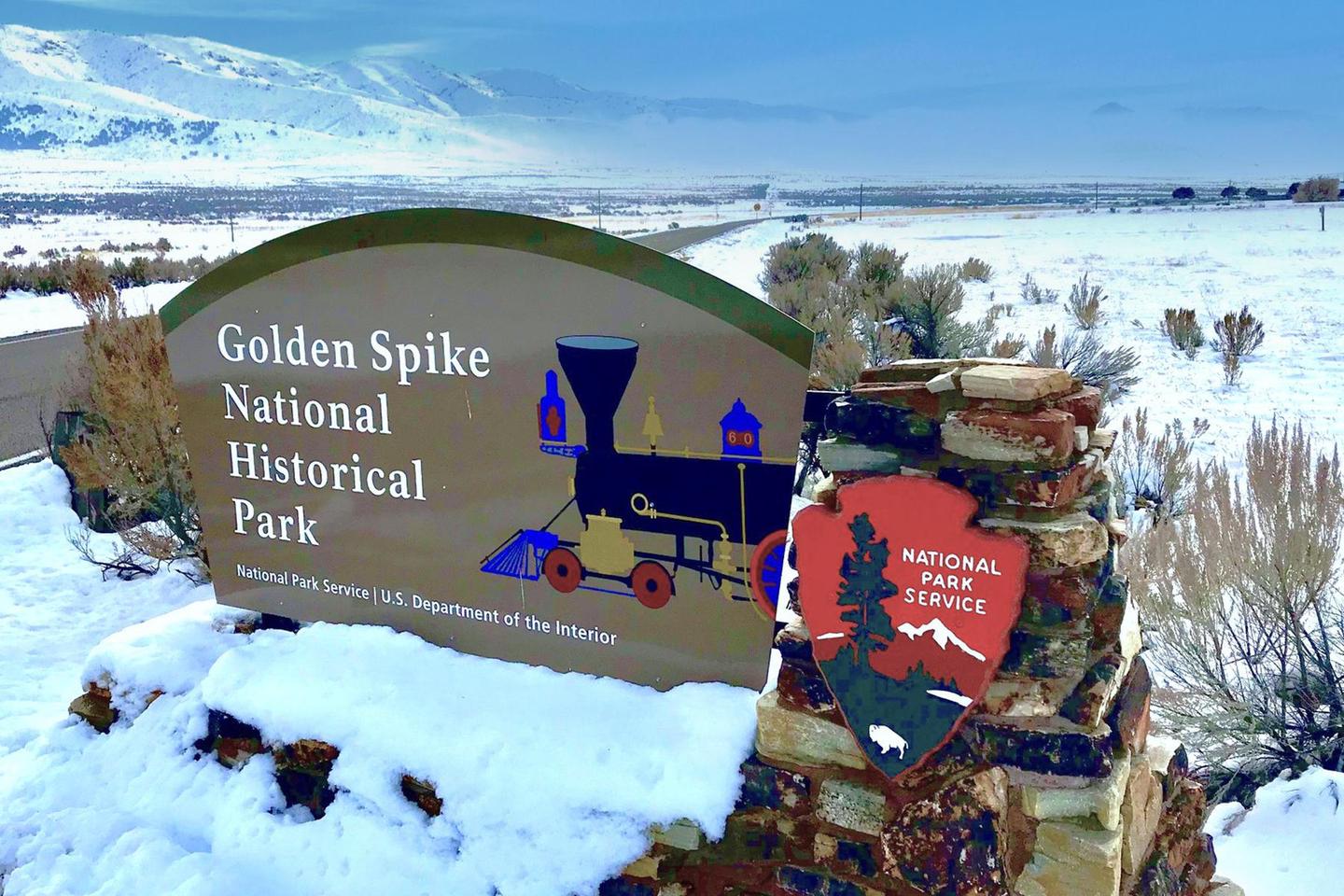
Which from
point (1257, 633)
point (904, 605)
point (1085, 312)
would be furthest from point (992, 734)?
point (1085, 312)

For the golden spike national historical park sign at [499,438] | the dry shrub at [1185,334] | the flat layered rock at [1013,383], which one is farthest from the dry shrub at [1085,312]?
the flat layered rock at [1013,383]

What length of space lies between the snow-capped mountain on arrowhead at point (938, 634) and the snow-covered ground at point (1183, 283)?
21.9 ft

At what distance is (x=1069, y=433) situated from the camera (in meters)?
2.73

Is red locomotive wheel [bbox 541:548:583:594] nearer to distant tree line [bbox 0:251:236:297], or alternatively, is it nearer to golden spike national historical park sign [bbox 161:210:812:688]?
golden spike national historical park sign [bbox 161:210:812:688]

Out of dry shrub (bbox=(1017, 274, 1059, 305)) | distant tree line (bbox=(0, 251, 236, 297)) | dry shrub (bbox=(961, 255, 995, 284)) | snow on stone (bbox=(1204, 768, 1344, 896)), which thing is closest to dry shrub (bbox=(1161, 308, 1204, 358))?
dry shrub (bbox=(1017, 274, 1059, 305))

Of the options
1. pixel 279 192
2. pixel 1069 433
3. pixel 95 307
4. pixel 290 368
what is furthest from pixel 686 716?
pixel 279 192

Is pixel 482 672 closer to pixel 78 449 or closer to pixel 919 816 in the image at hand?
pixel 919 816

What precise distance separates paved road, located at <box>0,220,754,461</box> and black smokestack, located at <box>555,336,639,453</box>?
637cm

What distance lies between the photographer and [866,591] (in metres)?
2.93

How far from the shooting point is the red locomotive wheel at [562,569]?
362 centimetres

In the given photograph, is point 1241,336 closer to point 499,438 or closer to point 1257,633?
point 1257,633

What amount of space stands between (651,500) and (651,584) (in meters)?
0.28

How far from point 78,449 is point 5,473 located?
1860 mm

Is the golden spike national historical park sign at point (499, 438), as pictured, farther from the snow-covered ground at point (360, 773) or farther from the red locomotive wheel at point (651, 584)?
the snow-covered ground at point (360, 773)
